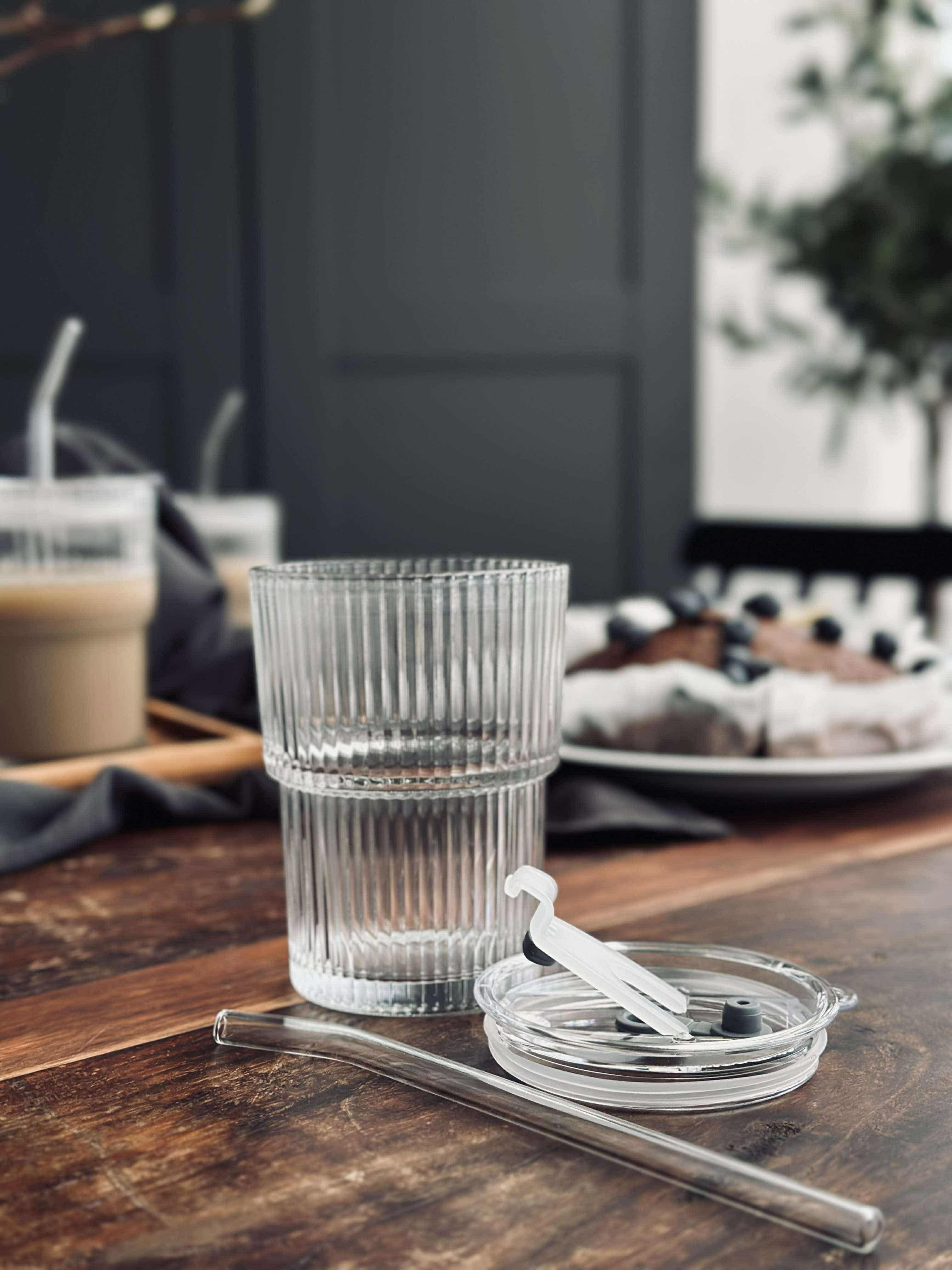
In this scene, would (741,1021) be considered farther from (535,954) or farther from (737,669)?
(737,669)

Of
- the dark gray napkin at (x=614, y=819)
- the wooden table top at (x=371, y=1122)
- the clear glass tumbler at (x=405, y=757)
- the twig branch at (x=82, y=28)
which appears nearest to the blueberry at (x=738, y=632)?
the dark gray napkin at (x=614, y=819)

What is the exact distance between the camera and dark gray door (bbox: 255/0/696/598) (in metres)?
3.04

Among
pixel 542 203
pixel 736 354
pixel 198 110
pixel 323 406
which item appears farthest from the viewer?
pixel 736 354

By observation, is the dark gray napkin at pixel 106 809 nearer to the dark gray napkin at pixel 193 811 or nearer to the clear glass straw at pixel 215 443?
the dark gray napkin at pixel 193 811

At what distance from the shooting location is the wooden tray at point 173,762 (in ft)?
3.05

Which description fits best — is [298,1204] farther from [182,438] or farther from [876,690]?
[182,438]

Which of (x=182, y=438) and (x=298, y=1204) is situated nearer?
(x=298, y=1204)

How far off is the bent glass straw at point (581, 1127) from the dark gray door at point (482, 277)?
258 cm

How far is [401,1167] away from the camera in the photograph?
43 centimetres

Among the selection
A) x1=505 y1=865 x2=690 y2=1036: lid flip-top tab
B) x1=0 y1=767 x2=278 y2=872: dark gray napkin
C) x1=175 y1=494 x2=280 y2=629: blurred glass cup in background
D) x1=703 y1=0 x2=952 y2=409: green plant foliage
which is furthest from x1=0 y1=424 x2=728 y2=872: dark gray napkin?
x1=703 y1=0 x2=952 y2=409: green plant foliage

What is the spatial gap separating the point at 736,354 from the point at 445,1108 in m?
3.88

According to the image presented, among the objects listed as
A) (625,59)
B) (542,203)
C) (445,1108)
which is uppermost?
(625,59)

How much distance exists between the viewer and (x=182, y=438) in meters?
2.96

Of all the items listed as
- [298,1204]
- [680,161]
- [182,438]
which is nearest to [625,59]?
[680,161]
